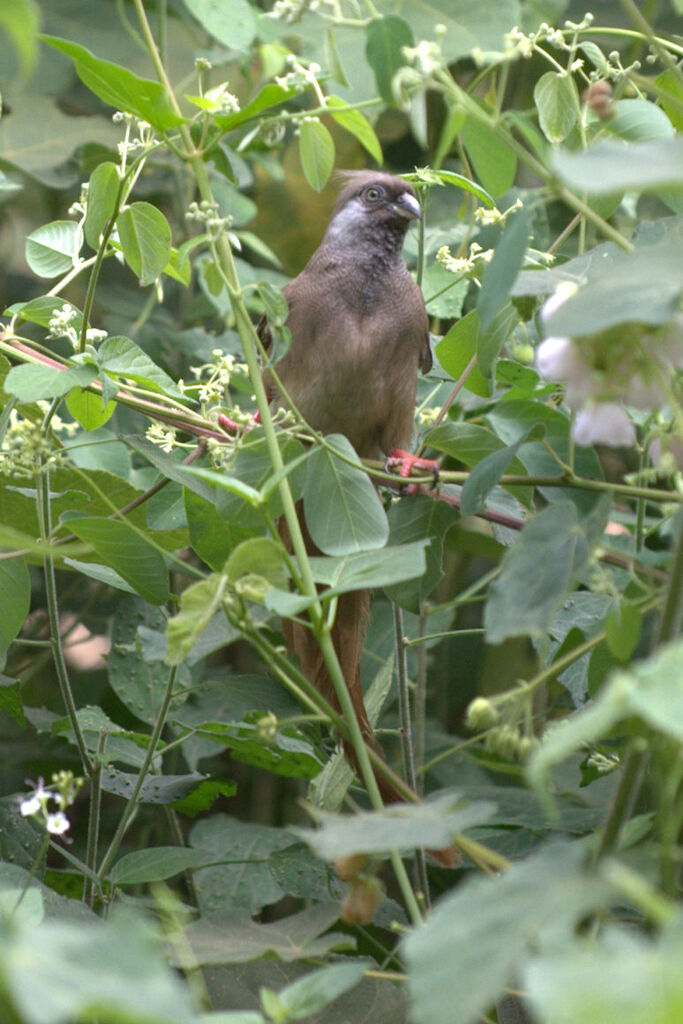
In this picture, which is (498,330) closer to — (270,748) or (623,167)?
(623,167)

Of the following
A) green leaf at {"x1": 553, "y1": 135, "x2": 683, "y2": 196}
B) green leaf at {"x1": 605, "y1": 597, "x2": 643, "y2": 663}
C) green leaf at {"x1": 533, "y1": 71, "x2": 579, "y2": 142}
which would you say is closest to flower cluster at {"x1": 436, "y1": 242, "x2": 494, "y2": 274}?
green leaf at {"x1": 533, "y1": 71, "x2": 579, "y2": 142}

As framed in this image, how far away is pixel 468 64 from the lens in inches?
109

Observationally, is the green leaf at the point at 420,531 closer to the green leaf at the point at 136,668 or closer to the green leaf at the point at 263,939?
the green leaf at the point at 263,939

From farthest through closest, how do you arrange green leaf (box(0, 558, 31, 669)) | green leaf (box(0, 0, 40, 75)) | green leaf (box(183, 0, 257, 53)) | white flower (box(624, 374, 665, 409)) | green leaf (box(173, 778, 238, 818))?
1. green leaf (box(173, 778, 238, 818))
2. green leaf (box(183, 0, 257, 53))
3. green leaf (box(0, 558, 31, 669))
4. white flower (box(624, 374, 665, 409))
5. green leaf (box(0, 0, 40, 75))

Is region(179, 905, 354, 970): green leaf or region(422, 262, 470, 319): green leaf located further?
region(422, 262, 470, 319): green leaf

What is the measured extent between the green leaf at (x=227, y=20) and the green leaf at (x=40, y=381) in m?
0.52

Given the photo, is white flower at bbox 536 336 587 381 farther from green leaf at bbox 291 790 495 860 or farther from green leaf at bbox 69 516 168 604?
green leaf at bbox 69 516 168 604

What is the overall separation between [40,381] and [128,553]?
216mm

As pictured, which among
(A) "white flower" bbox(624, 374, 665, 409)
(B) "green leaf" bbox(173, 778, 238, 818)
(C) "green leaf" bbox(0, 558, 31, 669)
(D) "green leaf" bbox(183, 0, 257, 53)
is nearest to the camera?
(A) "white flower" bbox(624, 374, 665, 409)

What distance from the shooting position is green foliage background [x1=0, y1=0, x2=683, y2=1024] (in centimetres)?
65

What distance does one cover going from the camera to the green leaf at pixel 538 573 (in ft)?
2.95

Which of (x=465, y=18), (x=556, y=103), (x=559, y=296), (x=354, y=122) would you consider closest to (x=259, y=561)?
(x=559, y=296)

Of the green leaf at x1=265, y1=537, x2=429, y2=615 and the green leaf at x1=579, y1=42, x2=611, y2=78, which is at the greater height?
the green leaf at x1=579, y1=42, x2=611, y2=78

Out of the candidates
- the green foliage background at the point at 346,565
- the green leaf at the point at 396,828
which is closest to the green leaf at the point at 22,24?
the green foliage background at the point at 346,565
